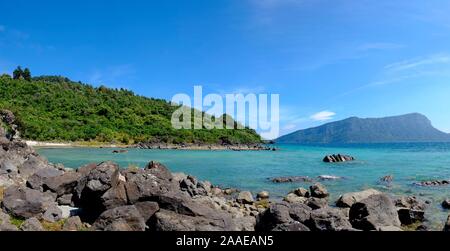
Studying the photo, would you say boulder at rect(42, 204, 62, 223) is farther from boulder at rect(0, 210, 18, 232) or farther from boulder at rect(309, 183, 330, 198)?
boulder at rect(309, 183, 330, 198)

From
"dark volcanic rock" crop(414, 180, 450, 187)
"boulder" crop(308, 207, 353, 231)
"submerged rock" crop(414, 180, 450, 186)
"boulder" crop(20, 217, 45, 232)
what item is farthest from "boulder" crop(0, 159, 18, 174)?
"submerged rock" crop(414, 180, 450, 186)

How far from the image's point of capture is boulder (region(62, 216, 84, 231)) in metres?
14.1

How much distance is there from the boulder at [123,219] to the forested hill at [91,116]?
340 feet

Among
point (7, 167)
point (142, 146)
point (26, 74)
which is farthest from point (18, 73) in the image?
point (7, 167)

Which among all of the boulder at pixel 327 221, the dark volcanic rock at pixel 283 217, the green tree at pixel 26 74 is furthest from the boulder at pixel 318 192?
the green tree at pixel 26 74

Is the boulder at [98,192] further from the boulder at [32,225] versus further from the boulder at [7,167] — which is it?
the boulder at [7,167]

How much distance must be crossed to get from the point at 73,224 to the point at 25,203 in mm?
2613

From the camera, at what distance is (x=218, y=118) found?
190 m

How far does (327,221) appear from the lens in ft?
46.8

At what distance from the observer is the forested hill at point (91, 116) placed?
408ft
